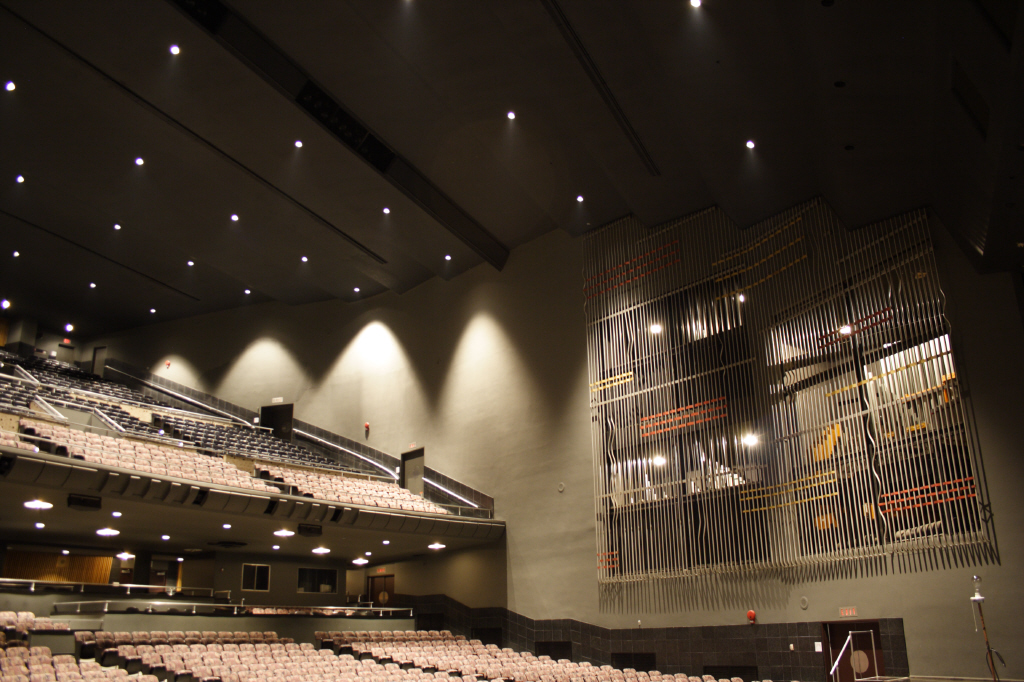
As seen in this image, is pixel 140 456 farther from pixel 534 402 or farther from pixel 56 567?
pixel 56 567

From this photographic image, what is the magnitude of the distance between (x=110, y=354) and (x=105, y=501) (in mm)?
17080

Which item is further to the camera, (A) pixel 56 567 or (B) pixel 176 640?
(A) pixel 56 567

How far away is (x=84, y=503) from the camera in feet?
36.8

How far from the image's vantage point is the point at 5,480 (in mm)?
9969

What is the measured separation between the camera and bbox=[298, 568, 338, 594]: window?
17.9m

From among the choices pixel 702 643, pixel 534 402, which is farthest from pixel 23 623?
pixel 702 643

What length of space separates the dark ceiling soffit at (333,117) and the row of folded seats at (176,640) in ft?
31.2

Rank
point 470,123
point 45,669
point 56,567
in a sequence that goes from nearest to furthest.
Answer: point 45,669 → point 470,123 → point 56,567

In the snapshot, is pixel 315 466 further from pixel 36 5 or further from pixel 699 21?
pixel 699 21

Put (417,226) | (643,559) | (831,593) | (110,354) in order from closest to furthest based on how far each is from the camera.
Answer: (831,593) < (643,559) < (417,226) < (110,354)

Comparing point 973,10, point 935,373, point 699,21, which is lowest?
point 935,373

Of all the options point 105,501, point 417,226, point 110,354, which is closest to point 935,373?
point 417,226

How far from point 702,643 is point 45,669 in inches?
392

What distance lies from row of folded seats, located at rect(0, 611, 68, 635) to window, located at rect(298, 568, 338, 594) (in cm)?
738
